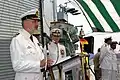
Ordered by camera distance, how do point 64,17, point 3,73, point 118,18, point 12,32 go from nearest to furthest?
point 3,73, point 12,32, point 64,17, point 118,18

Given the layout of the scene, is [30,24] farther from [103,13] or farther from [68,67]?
[103,13]

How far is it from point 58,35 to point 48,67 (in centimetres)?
157

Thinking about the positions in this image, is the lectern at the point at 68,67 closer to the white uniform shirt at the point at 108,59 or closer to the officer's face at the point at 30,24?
the officer's face at the point at 30,24

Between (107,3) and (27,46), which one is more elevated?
(107,3)

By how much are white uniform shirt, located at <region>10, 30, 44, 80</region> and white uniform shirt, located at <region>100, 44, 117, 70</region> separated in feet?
13.7

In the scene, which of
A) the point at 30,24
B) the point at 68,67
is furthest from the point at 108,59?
the point at 30,24

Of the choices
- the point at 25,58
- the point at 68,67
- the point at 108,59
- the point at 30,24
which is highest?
the point at 30,24

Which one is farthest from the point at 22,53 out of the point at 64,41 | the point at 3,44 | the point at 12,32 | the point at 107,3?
the point at 107,3

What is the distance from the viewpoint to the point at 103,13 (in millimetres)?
6594

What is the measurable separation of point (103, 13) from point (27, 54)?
14.5ft

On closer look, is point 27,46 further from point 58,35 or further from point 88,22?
point 88,22

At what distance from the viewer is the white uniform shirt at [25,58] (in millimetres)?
2402

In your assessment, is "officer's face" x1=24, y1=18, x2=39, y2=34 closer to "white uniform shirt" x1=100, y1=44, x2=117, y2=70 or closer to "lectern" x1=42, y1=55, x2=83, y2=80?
"lectern" x1=42, y1=55, x2=83, y2=80

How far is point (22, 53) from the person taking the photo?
7.92 ft
